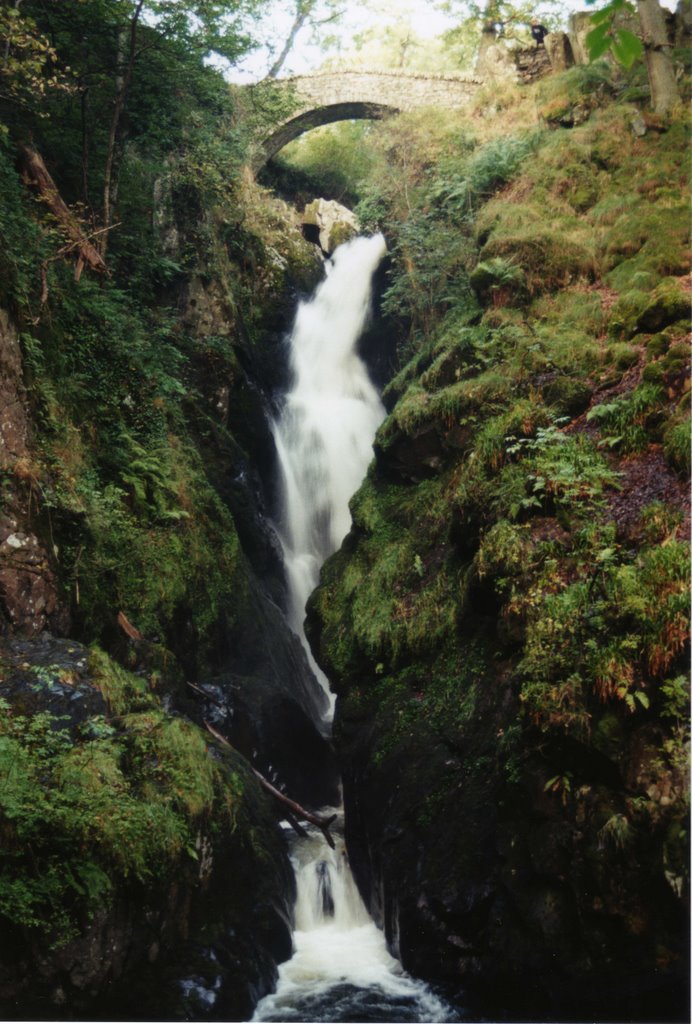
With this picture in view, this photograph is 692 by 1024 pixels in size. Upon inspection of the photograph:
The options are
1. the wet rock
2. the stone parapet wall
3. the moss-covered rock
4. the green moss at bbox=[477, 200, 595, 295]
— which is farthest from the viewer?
the stone parapet wall

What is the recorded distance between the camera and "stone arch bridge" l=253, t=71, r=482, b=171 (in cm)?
1938

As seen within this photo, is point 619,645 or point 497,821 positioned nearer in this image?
point 619,645

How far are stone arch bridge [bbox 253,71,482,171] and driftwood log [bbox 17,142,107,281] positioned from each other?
10.1 metres

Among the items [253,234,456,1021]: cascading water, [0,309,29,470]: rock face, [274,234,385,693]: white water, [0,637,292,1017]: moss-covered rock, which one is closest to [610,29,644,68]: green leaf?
[0,637,292,1017]: moss-covered rock

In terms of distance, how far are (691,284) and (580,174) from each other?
5155mm

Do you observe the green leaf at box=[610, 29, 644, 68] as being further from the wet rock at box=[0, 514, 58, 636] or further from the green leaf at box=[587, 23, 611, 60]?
the wet rock at box=[0, 514, 58, 636]

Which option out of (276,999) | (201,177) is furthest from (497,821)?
(201,177)

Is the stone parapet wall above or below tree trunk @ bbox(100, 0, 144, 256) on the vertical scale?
above

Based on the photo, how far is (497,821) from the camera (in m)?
5.77

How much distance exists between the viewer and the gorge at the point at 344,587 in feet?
15.8

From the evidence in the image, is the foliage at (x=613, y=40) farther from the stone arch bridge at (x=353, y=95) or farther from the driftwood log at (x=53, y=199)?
the stone arch bridge at (x=353, y=95)

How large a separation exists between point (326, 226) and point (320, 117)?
2.98 meters

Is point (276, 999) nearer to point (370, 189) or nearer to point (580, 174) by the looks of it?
point (580, 174)

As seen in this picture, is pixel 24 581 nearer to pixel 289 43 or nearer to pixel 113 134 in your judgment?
pixel 113 134
